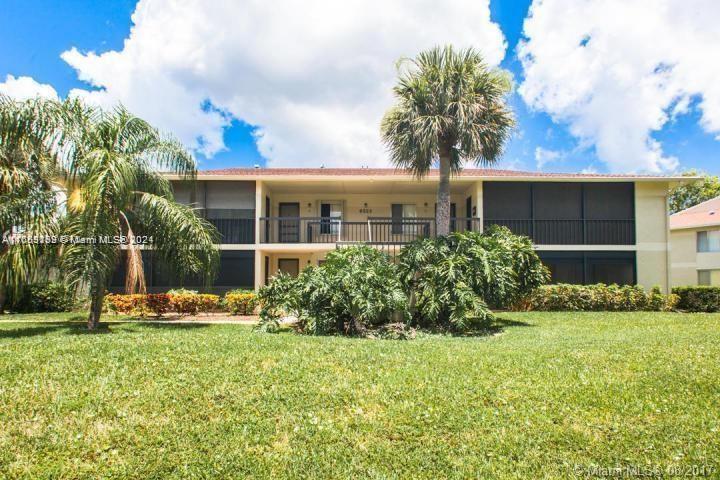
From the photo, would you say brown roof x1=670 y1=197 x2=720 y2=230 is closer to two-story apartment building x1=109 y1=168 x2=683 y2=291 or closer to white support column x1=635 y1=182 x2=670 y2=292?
two-story apartment building x1=109 y1=168 x2=683 y2=291

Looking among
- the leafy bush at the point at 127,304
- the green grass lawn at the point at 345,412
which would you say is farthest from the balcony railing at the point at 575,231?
the leafy bush at the point at 127,304

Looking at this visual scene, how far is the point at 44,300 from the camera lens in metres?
15.4

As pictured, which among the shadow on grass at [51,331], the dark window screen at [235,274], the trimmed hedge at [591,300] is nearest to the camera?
the shadow on grass at [51,331]

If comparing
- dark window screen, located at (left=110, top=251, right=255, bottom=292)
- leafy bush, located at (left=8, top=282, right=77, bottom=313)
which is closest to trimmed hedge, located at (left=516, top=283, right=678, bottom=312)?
dark window screen, located at (left=110, top=251, right=255, bottom=292)

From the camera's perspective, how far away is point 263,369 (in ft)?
18.5

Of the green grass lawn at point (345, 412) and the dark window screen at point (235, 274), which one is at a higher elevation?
the dark window screen at point (235, 274)

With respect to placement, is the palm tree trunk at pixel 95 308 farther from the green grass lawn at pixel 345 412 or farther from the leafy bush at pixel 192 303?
Answer: the leafy bush at pixel 192 303

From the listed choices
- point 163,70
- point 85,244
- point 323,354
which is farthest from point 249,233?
point 323,354

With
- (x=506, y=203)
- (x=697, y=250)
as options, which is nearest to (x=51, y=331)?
(x=506, y=203)

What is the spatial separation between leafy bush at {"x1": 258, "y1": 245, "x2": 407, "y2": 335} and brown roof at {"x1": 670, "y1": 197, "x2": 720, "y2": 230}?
2199 centimetres

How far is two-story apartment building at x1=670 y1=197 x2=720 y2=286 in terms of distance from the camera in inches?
909

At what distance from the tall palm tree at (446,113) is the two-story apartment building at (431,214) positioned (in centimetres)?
533

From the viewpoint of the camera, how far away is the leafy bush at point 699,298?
15.4m

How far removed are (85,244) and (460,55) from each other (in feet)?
32.5
